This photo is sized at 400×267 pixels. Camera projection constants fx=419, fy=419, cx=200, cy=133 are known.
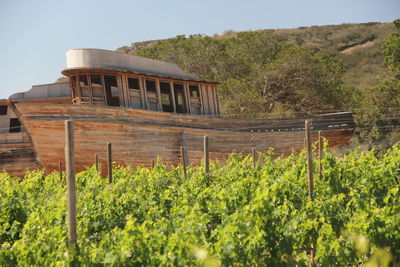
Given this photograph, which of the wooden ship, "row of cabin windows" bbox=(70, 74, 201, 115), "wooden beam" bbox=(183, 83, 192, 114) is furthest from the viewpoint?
"wooden beam" bbox=(183, 83, 192, 114)

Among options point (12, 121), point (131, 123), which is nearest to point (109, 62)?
point (131, 123)

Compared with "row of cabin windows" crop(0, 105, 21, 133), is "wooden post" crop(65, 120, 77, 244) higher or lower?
lower

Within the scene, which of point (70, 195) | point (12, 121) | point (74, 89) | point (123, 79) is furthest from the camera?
point (12, 121)

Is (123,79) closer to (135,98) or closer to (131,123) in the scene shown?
(135,98)

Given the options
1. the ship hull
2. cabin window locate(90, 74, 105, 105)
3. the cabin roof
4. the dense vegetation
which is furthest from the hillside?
cabin window locate(90, 74, 105, 105)

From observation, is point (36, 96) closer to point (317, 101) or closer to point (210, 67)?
point (210, 67)

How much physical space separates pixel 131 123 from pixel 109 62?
2322mm

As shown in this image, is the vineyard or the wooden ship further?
the wooden ship

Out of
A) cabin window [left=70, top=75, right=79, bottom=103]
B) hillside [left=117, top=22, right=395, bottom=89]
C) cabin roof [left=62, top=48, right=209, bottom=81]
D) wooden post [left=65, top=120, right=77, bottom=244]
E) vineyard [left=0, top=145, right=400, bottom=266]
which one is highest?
hillside [left=117, top=22, right=395, bottom=89]

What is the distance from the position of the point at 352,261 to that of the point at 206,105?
13.4m

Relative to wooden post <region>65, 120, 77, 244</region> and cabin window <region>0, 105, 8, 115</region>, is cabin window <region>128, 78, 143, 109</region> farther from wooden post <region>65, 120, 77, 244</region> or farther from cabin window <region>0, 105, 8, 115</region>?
wooden post <region>65, 120, 77, 244</region>

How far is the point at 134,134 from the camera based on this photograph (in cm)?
1450

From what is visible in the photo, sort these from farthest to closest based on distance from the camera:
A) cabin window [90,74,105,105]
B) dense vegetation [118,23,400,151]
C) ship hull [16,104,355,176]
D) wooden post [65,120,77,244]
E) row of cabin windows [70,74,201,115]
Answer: dense vegetation [118,23,400,151], cabin window [90,74,105,105], row of cabin windows [70,74,201,115], ship hull [16,104,355,176], wooden post [65,120,77,244]

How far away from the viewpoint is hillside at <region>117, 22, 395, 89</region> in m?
49.4
